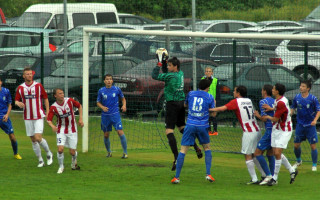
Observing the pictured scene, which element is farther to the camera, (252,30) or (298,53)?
(252,30)

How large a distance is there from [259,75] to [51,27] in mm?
14827

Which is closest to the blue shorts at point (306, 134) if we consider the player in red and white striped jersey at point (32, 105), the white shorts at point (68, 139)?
the white shorts at point (68, 139)

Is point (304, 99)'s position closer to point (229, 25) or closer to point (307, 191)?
point (307, 191)

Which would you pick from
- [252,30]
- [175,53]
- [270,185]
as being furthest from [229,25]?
[270,185]

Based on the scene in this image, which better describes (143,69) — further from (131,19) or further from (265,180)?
(131,19)

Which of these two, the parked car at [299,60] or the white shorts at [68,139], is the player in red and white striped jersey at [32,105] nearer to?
the white shorts at [68,139]

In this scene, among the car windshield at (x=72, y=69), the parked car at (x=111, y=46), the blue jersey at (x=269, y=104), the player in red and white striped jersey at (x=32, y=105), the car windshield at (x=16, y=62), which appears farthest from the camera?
the car windshield at (x=16, y=62)

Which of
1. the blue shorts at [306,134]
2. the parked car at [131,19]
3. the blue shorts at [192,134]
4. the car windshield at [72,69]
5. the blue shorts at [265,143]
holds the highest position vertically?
the parked car at [131,19]

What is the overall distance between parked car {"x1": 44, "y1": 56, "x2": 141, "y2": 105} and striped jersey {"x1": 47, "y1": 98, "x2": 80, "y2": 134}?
10.9 feet

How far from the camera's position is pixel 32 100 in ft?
43.1

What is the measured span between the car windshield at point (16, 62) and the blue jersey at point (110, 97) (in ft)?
22.8

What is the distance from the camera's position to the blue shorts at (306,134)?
12328 mm

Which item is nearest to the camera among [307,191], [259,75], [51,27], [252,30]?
[307,191]

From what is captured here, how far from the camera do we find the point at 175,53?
16250mm
